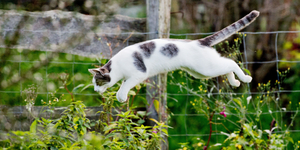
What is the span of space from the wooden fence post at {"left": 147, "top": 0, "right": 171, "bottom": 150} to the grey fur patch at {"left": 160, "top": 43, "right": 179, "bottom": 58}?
82 cm

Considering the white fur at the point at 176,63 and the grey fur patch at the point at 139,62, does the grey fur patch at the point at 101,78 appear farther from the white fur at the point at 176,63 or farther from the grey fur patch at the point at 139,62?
the grey fur patch at the point at 139,62

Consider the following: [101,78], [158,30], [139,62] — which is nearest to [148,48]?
[139,62]

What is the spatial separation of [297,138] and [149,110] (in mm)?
1437

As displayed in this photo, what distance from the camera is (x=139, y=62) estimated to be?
41.7 inches

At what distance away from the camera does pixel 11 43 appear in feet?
1.79

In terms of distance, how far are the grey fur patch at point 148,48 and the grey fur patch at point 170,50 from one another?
4 cm

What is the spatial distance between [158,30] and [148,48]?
2.72 feet

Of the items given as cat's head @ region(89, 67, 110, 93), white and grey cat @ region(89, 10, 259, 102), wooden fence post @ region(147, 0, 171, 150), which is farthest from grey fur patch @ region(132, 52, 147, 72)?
wooden fence post @ region(147, 0, 171, 150)

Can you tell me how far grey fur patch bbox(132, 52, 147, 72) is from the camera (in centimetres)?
105

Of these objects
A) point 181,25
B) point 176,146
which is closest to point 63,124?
point 176,146

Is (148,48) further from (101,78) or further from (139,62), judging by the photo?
(101,78)

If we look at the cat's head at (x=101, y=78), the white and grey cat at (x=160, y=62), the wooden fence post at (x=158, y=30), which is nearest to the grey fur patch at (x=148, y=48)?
the white and grey cat at (x=160, y=62)

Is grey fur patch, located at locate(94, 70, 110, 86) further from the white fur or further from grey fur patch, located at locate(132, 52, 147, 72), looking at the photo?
grey fur patch, located at locate(132, 52, 147, 72)

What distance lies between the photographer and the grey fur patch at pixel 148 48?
1.08 metres
